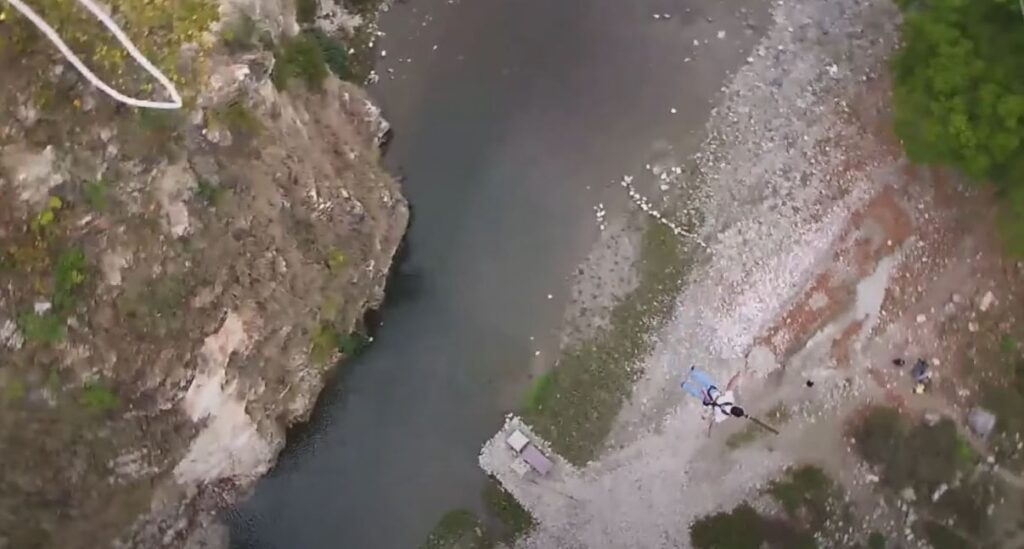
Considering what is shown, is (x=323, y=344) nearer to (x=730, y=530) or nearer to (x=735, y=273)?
(x=735, y=273)

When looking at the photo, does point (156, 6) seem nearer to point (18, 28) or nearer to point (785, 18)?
point (18, 28)

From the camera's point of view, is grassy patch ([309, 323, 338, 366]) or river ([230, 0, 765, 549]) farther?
river ([230, 0, 765, 549])

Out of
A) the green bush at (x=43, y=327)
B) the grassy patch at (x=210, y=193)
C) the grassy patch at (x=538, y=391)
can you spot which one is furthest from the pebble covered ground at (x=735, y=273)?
the green bush at (x=43, y=327)

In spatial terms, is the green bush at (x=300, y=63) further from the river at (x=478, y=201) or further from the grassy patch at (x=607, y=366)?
the grassy patch at (x=607, y=366)

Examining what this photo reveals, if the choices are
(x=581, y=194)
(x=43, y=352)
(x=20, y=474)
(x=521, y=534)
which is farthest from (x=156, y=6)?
(x=521, y=534)

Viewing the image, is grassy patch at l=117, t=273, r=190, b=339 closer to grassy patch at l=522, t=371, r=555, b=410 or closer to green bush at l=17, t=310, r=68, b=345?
green bush at l=17, t=310, r=68, b=345

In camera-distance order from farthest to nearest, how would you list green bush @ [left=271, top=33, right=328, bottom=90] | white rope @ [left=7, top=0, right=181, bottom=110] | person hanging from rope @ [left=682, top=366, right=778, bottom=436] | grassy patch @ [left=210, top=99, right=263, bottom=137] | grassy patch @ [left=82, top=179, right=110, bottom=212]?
person hanging from rope @ [left=682, top=366, right=778, bottom=436]
green bush @ [left=271, top=33, right=328, bottom=90]
grassy patch @ [left=210, top=99, right=263, bottom=137]
grassy patch @ [left=82, top=179, right=110, bottom=212]
white rope @ [left=7, top=0, right=181, bottom=110]

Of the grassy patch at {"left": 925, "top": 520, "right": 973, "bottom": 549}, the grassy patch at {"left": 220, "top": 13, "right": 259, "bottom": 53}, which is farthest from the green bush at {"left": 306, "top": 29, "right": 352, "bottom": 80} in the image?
the grassy patch at {"left": 925, "top": 520, "right": 973, "bottom": 549}

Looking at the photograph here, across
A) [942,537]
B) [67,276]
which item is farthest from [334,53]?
[942,537]
